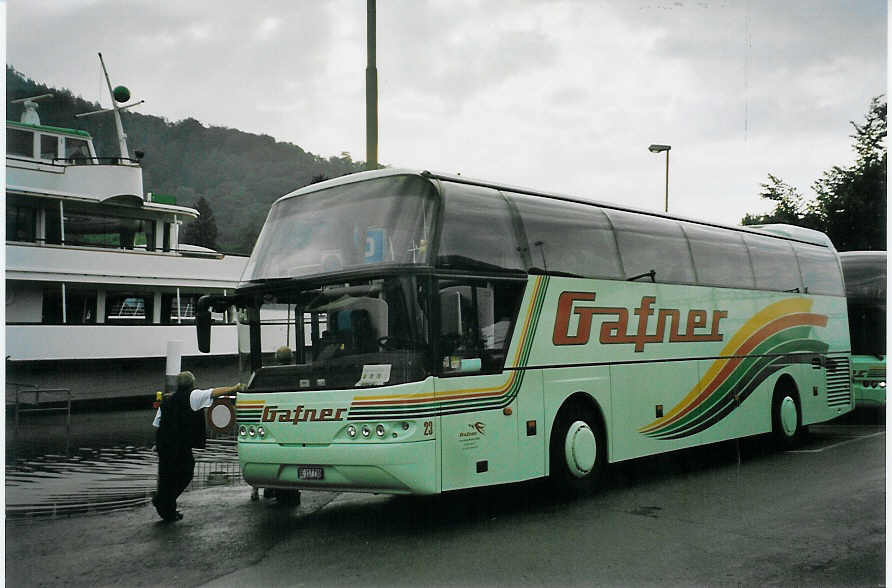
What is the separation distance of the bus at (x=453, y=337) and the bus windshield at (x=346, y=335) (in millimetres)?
14

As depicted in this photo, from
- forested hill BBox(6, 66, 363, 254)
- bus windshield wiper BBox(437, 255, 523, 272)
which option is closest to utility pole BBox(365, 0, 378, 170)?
forested hill BBox(6, 66, 363, 254)

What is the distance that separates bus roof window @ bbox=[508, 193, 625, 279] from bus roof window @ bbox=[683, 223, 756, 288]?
2012 millimetres

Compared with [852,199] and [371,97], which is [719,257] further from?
[371,97]

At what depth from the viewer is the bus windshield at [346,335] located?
8.07m

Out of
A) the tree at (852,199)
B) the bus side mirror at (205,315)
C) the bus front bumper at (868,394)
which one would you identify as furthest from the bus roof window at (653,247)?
the bus front bumper at (868,394)

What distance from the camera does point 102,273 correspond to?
2023 centimetres

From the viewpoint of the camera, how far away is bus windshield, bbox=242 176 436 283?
8305mm

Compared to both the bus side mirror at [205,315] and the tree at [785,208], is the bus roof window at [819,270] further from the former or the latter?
the bus side mirror at [205,315]

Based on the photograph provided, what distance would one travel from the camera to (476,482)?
847cm

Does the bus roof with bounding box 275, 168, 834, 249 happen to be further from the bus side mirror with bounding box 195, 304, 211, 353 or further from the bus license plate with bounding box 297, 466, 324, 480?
the bus license plate with bounding box 297, 466, 324, 480

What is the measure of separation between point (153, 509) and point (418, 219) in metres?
4.74

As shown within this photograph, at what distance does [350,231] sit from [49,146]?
683 inches

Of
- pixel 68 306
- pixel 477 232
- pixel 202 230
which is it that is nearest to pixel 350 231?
pixel 477 232

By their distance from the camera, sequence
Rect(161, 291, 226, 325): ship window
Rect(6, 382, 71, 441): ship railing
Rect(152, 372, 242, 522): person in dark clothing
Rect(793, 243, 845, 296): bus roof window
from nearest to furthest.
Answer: Rect(152, 372, 242, 522): person in dark clothing < Rect(6, 382, 71, 441): ship railing < Rect(793, 243, 845, 296): bus roof window < Rect(161, 291, 226, 325): ship window
